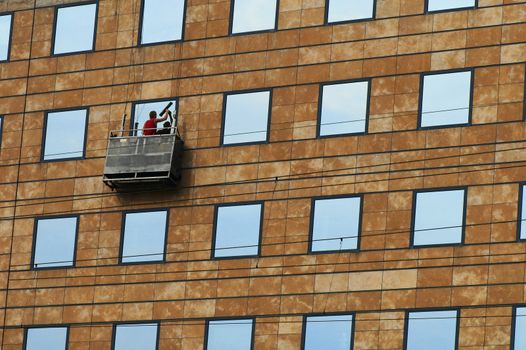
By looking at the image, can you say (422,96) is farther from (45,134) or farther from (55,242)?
(45,134)

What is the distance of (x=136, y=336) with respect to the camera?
77.9 m

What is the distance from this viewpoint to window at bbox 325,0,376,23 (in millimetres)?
78006

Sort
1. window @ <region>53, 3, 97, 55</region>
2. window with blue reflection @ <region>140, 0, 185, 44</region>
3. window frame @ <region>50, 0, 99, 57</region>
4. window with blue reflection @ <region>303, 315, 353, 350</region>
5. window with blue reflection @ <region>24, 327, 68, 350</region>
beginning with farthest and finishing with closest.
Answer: window @ <region>53, 3, 97, 55</region> → window frame @ <region>50, 0, 99, 57</region> → window with blue reflection @ <region>140, 0, 185, 44</region> → window with blue reflection @ <region>24, 327, 68, 350</region> → window with blue reflection @ <region>303, 315, 353, 350</region>

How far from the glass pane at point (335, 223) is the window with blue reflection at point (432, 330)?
12.4ft

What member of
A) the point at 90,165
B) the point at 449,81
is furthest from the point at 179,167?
the point at 449,81

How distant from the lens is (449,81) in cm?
7594

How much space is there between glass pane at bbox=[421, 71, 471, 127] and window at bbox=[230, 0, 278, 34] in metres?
7.12

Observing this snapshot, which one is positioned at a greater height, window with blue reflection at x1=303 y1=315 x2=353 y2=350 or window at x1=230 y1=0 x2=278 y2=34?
window at x1=230 y1=0 x2=278 y2=34

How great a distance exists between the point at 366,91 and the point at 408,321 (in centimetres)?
895

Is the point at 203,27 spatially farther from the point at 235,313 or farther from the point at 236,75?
the point at 235,313

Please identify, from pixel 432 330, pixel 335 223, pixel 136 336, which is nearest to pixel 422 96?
pixel 335 223

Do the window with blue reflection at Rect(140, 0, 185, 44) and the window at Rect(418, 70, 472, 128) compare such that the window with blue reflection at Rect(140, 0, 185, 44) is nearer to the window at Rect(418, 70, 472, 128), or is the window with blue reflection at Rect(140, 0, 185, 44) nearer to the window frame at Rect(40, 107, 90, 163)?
the window frame at Rect(40, 107, 90, 163)

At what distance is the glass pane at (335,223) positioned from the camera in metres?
75.6

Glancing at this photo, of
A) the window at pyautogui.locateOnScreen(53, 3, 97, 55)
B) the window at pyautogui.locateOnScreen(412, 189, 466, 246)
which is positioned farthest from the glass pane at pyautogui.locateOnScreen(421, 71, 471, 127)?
the window at pyautogui.locateOnScreen(53, 3, 97, 55)
